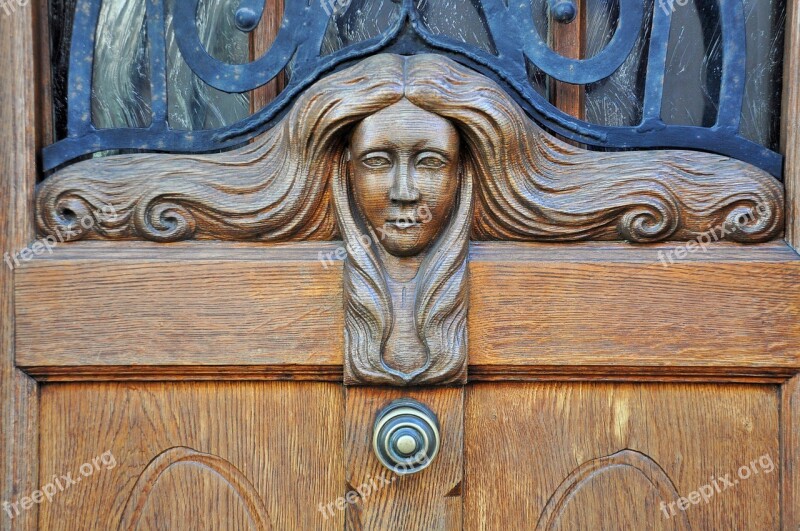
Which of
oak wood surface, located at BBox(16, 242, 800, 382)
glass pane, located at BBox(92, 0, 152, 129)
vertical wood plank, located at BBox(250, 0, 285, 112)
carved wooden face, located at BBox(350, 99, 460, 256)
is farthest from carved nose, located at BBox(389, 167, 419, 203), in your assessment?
glass pane, located at BBox(92, 0, 152, 129)

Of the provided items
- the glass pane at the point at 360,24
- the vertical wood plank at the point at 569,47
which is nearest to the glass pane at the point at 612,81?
the vertical wood plank at the point at 569,47

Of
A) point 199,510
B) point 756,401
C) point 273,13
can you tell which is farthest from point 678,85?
point 199,510

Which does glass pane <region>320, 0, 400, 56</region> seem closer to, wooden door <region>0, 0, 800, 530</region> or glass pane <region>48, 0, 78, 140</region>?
wooden door <region>0, 0, 800, 530</region>

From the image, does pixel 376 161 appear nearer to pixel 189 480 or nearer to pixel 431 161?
pixel 431 161

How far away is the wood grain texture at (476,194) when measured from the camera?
0.85 m

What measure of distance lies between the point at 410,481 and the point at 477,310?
0.22 m

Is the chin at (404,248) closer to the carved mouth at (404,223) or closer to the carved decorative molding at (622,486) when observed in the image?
the carved mouth at (404,223)

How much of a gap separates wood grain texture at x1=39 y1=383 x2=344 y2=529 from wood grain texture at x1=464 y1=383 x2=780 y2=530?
0.61 ft

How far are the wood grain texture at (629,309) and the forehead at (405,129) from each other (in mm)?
153

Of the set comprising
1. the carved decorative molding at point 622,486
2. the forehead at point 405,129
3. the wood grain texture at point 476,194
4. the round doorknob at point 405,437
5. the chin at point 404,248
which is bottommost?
the carved decorative molding at point 622,486

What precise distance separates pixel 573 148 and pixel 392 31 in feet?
0.82

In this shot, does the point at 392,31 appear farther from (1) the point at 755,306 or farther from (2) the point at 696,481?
(2) the point at 696,481

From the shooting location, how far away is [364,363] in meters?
0.85

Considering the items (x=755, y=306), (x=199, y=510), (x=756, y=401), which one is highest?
(x=755, y=306)
